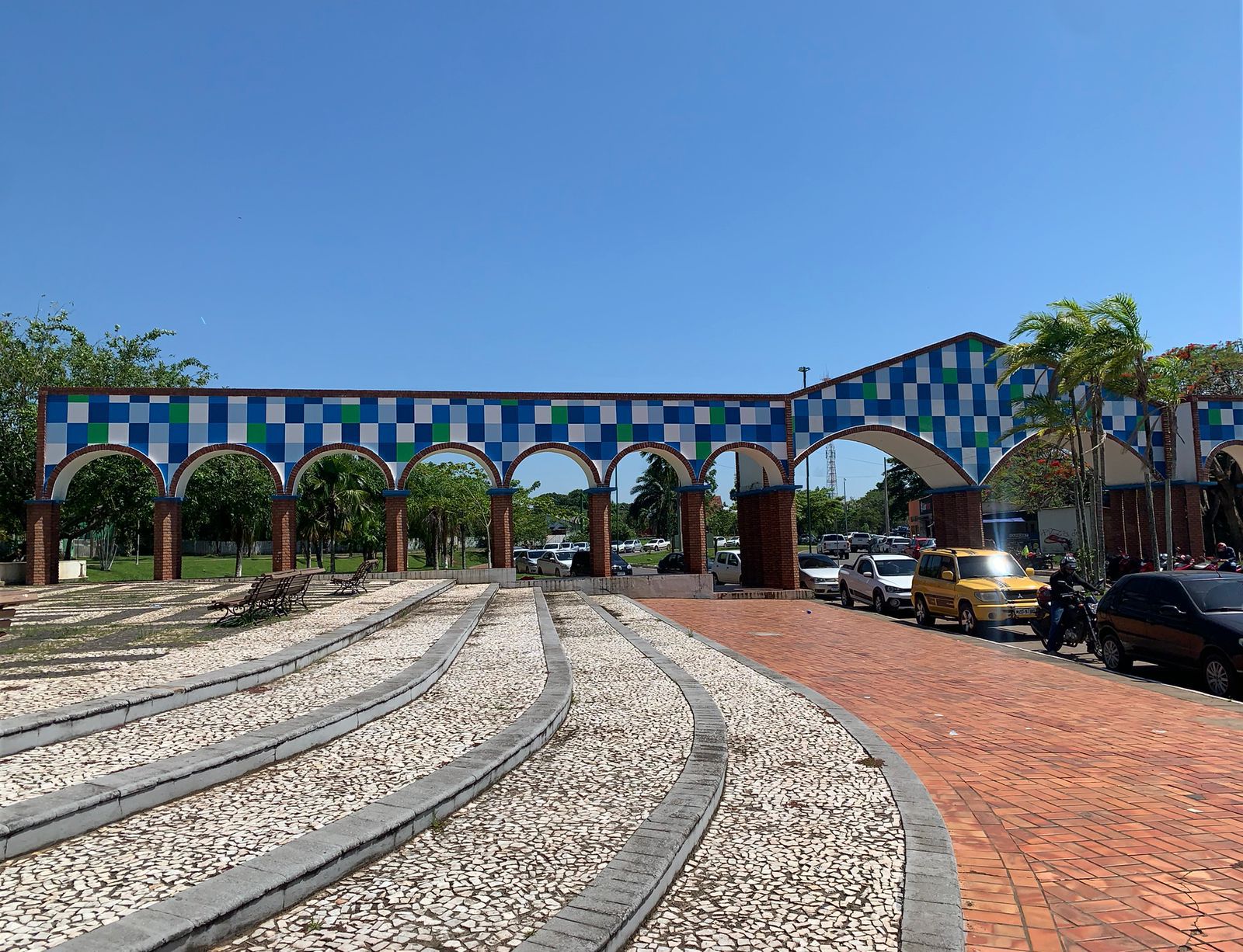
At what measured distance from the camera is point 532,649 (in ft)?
32.9

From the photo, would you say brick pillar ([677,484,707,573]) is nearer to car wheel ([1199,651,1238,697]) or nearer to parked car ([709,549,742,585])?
parked car ([709,549,742,585])

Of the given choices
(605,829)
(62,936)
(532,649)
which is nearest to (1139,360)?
(532,649)

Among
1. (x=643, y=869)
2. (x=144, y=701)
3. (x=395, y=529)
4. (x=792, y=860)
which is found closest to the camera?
(x=643, y=869)

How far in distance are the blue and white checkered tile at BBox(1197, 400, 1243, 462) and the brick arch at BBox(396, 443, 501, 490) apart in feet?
76.1

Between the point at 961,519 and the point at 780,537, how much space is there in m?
5.93

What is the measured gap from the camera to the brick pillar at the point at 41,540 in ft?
66.2

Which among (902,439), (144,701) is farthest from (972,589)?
(144,701)

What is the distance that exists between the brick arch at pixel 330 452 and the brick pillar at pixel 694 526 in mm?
8496

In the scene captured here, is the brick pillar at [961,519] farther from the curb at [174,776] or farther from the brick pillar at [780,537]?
the curb at [174,776]

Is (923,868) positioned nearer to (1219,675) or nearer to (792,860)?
(792,860)

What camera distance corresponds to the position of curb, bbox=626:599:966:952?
10.3 feet

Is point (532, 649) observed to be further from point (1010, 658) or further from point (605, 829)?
point (1010, 658)

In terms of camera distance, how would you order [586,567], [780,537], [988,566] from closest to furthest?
[988,566] < [780,537] < [586,567]

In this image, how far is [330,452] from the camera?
22.1 m
